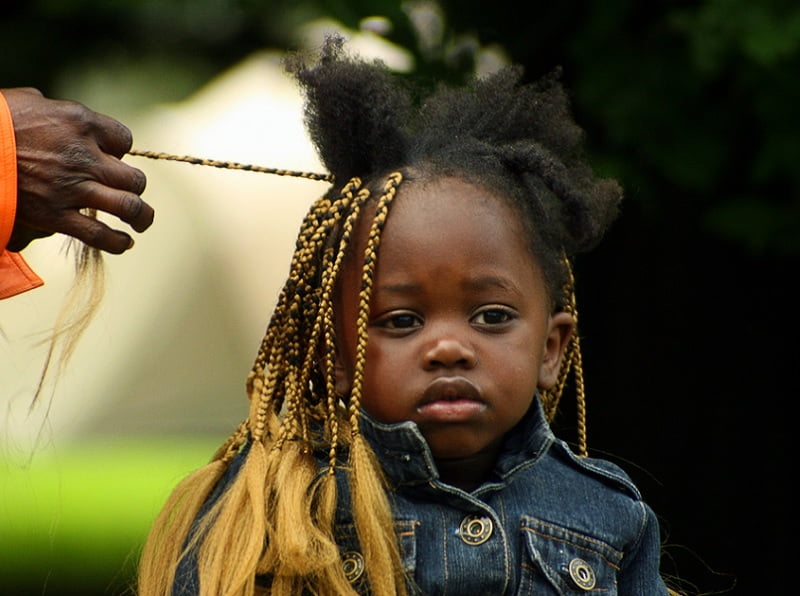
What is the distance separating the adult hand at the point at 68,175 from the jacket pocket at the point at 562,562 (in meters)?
0.86

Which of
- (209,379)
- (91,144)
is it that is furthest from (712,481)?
(91,144)

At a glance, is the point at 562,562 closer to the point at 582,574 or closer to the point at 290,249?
the point at 582,574

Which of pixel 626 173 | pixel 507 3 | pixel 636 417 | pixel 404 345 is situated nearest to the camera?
pixel 404 345

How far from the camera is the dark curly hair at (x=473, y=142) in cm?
241

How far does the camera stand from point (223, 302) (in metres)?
5.22

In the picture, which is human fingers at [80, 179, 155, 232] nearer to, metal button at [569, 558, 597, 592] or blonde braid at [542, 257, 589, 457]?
blonde braid at [542, 257, 589, 457]

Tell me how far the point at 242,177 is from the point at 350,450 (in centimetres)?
303

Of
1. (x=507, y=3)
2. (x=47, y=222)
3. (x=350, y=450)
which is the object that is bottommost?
(x=350, y=450)

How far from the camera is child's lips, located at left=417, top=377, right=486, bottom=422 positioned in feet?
7.34

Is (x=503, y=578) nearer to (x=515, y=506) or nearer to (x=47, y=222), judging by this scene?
(x=515, y=506)

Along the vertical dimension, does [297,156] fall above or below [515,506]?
above

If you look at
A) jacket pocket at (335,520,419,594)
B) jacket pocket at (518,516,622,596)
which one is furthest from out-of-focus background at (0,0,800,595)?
jacket pocket at (335,520,419,594)

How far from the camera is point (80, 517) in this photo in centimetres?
445

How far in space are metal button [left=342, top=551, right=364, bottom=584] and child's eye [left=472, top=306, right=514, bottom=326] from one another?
16.9 inches
